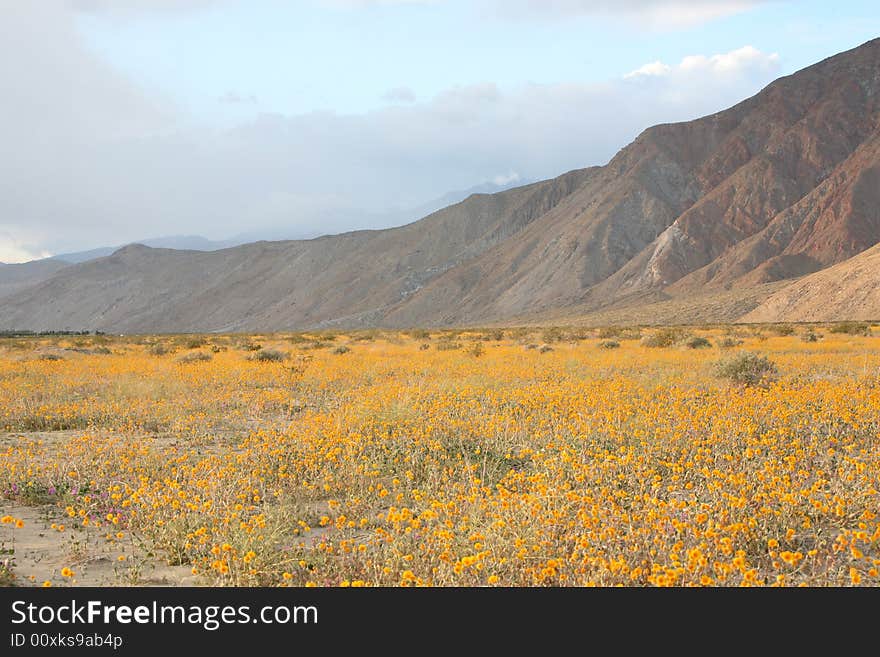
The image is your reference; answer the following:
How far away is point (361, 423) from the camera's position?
807 cm

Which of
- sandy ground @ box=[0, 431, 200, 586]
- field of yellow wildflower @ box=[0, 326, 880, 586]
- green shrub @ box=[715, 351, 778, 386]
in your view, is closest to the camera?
field of yellow wildflower @ box=[0, 326, 880, 586]

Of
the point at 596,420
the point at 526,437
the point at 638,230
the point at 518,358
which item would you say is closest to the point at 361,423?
the point at 526,437

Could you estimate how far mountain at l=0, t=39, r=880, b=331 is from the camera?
74.3m

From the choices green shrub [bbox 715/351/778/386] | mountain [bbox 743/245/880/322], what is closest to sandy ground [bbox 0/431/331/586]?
green shrub [bbox 715/351/778/386]

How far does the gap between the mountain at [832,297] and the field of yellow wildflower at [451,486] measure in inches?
1855

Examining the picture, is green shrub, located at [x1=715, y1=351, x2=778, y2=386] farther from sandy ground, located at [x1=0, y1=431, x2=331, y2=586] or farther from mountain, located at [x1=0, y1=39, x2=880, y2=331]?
mountain, located at [x1=0, y1=39, x2=880, y2=331]

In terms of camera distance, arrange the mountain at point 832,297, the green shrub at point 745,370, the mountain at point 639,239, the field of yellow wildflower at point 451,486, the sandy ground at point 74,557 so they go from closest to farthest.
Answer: the field of yellow wildflower at point 451,486 < the sandy ground at point 74,557 < the green shrub at point 745,370 < the mountain at point 832,297 < the mountain at point 639,239

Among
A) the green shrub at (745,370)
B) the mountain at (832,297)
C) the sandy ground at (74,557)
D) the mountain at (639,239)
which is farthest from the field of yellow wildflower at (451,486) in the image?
the mountain at (639,239)

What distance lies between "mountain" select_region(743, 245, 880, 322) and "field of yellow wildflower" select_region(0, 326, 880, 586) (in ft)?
155

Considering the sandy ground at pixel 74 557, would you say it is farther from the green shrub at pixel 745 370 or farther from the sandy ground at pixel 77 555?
the green shrub at pixel 745 370

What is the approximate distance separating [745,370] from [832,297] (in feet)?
164

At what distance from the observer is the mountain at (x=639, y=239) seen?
7431cm

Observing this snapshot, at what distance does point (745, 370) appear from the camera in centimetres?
1256
